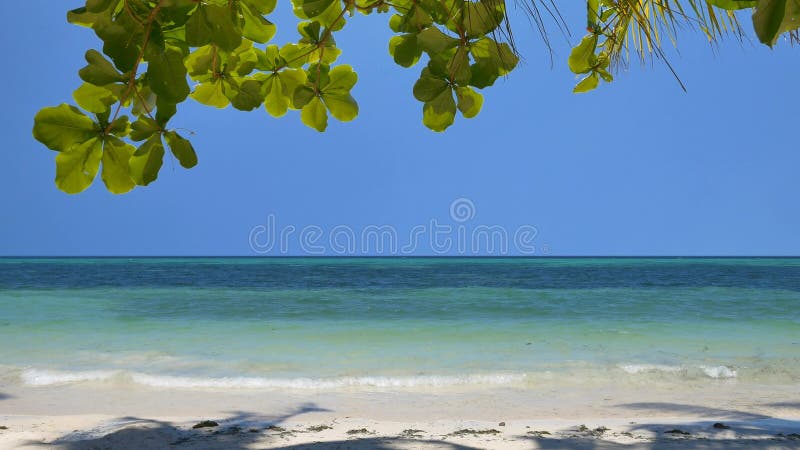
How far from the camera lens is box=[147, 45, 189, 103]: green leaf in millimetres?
576

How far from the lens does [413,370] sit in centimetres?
499

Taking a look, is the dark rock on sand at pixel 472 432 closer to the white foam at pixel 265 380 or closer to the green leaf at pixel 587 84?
the white foam at pixel 265 380

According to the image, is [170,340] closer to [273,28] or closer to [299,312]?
[299,312]

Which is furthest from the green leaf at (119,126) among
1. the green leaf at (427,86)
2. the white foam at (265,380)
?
the white foam at (265,380)

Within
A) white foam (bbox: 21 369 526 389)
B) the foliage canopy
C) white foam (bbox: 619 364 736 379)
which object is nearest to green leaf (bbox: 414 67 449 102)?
the foliage canopy

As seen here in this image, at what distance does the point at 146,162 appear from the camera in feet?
2.01

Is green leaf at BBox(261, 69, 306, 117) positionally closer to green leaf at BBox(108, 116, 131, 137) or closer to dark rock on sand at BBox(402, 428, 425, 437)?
green leaf at BBox(108, 116, 131, 137)

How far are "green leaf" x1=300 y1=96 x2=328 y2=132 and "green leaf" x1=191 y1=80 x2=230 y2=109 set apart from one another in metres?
0.12

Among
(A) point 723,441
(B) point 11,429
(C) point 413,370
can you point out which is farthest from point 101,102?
(C) point 413,370

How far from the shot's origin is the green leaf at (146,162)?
2.00 feet

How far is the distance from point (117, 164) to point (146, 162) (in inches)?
1.1

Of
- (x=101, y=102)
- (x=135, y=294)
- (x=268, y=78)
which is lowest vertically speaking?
(x=135, y=294)

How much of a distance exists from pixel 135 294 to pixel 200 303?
3.12 m

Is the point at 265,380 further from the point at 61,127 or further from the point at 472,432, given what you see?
the point at 61,127
